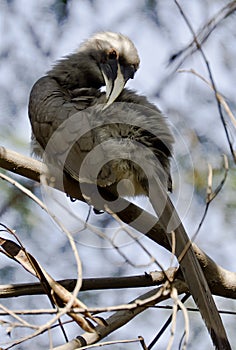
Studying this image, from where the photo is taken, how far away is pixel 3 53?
499 cm

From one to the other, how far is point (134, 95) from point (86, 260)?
4.08ft

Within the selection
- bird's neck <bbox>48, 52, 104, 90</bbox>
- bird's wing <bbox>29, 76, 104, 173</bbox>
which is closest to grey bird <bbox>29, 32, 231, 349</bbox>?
bird's wing <bbox>29, 76, 104, 173</bbox>

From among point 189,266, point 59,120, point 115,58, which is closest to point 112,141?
point 59,120

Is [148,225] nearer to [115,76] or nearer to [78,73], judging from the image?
[115,76]

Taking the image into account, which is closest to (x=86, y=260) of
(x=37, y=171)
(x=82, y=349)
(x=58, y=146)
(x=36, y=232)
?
(x=36, y=232)

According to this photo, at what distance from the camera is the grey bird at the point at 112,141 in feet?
10.3

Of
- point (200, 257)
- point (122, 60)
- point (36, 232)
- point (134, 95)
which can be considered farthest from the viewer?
point (36, 232)

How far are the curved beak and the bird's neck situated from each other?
69 mm

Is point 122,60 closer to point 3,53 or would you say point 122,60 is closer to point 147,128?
point 147,128

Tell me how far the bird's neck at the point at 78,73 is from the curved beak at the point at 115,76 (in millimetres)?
69

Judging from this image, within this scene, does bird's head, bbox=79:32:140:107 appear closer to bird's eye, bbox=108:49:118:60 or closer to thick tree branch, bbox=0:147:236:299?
bird's eye, bbox=108:49:118:60

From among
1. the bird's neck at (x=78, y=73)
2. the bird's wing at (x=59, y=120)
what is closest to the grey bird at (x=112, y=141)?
the bird's wing at (x=59, y=120)

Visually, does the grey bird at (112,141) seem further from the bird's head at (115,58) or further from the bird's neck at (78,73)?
the bird's neck at (78,73)

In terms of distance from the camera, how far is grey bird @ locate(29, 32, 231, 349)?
3.14 m
